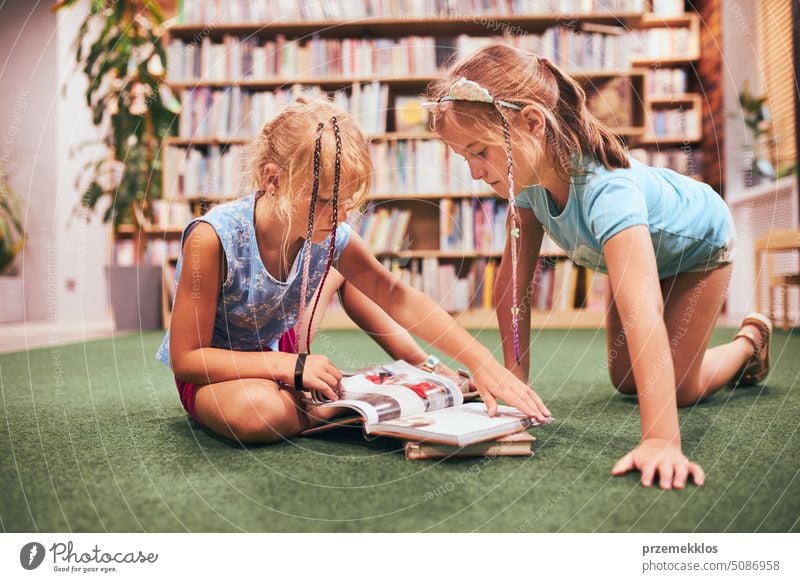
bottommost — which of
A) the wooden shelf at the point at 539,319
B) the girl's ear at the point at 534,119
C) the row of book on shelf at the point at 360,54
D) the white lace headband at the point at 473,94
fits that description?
the wooden shelf at the point at 539,319

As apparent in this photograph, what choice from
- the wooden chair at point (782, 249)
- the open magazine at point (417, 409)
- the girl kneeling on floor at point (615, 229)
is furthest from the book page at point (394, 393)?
the wooden chair at point (782, 249)

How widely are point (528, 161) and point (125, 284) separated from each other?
217 centimetres

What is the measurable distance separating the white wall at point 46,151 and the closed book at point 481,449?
10.1ft

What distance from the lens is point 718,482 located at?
0.65 meters

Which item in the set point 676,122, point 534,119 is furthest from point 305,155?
point 676,122

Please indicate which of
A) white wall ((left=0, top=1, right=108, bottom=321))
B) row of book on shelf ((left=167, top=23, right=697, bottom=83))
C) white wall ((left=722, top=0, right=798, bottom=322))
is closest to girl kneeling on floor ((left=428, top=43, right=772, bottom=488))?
row of book on shelf ((left=167, top=23, right=697, bottom=83))

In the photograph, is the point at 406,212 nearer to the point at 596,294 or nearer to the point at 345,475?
the point at 596,294

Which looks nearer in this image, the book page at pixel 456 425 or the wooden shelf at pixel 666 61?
the book page at pixel 456 425

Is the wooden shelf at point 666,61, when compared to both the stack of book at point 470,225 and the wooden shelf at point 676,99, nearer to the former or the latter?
the wooden shelf at point 676,99

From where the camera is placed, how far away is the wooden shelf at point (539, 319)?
2.49 metres

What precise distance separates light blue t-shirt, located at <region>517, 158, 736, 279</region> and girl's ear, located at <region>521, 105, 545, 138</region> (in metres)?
0.08

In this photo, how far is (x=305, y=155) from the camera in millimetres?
850

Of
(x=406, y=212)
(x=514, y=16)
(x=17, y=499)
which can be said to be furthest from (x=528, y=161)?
A: (x=514, y=16)

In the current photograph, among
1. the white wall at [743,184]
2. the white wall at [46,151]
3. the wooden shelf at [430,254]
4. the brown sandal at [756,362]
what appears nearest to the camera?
the brown sandal at [756,362]
